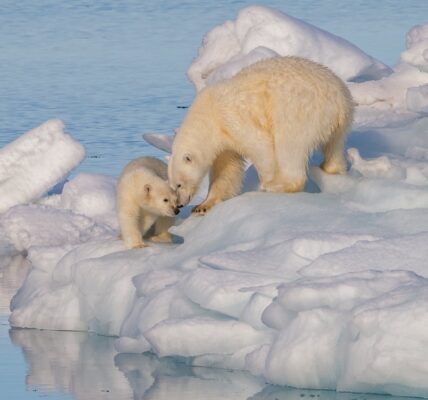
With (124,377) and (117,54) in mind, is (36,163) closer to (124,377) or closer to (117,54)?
(124,377)

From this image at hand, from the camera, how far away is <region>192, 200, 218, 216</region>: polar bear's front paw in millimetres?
10211

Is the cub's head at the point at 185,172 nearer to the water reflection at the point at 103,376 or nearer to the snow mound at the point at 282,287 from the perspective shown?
the snow mound at the point at 282,287

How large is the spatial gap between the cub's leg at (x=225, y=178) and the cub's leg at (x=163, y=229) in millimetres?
177

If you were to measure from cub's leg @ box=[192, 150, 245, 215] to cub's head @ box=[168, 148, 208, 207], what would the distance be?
5.9 inches

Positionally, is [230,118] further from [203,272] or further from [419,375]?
[419,375]

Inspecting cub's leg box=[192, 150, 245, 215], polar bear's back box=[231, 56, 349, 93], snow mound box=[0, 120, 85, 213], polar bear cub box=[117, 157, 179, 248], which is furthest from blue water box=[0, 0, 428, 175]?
polar bear's back box=[231, 56, 349, 93]

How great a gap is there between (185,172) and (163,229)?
1.41 feet

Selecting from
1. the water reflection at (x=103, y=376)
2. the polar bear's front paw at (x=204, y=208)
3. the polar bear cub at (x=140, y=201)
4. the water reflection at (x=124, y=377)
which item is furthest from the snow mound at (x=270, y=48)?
the water reflection at (x=124, y=377)

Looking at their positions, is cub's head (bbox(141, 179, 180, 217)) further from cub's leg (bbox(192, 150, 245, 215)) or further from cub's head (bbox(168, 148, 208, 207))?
cub's leg (bbox(192, 150, 245, 215))

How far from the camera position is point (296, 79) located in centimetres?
988

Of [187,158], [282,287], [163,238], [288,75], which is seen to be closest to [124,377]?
[282,287]

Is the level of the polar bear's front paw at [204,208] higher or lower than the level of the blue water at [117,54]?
higher

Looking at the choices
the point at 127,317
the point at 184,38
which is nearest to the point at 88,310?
the point at 127,317

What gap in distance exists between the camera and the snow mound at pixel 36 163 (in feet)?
44.8
